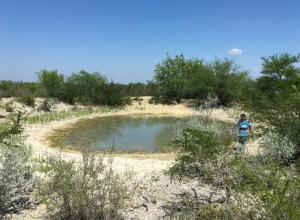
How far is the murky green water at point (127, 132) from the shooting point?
16.7m

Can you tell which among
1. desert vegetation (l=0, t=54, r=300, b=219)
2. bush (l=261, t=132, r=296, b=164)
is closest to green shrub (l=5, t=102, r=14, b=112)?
desert vegetation (l=0, t=54, r=300, b=219)

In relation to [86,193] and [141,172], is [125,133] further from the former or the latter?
[86,193]

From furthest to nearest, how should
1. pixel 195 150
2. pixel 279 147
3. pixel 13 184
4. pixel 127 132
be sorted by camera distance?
pixel 127 132, pixel 279 147, pixel 195 150, pixel 13 184

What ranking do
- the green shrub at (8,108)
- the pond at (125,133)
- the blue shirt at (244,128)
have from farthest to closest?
1. the green shrub at (8,108)
2. the pond at (125,133)
3. the blue shirt at (244,128)

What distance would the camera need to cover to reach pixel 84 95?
108ft

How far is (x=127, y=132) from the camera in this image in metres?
20.8

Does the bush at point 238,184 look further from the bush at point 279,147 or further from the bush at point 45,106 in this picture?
the bush at point 45,106

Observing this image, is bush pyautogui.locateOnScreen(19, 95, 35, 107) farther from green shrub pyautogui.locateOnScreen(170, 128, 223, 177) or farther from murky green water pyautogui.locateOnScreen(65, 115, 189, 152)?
green shrub pyautogui.locateOnScreen(170, 128, 223, 177)

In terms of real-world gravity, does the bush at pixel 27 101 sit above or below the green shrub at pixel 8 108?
above

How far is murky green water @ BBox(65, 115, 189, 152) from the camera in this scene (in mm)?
16734

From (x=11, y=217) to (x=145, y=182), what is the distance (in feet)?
10.3

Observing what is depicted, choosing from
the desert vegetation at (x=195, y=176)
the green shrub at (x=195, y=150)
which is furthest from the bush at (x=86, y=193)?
the green shrub at (x=195, y=150)

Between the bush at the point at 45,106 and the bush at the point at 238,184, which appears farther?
the bush at the point at 45,106

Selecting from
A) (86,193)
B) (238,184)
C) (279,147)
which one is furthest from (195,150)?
(279,147)
